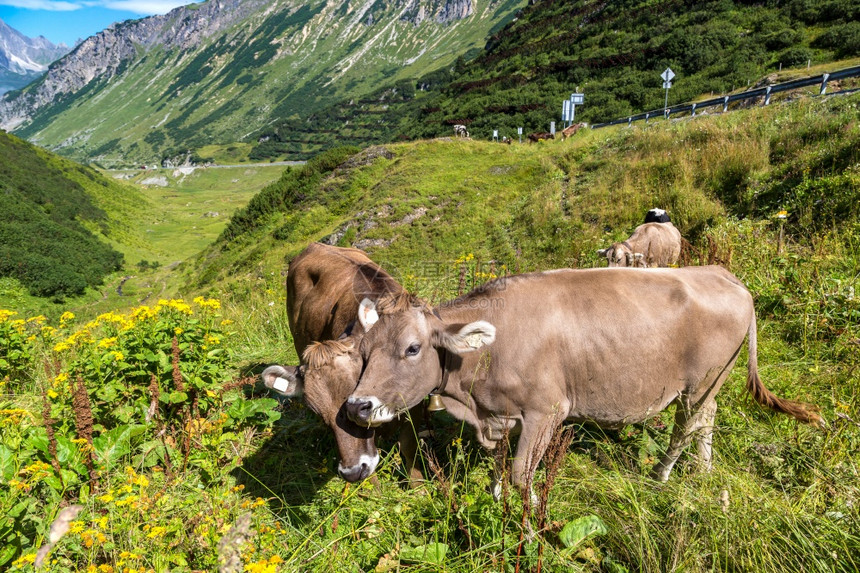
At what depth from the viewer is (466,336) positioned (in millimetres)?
3252

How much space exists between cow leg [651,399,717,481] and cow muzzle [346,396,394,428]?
2553mm

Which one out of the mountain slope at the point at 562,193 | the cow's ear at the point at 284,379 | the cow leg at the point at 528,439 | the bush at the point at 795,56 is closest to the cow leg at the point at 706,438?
the cow leg at the point at 528,439

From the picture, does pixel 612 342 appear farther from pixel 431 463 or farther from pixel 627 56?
pixel 627 56

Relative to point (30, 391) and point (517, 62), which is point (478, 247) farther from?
point (517, 62)

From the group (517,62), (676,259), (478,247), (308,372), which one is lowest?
(478,247)

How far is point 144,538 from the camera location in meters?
2.99

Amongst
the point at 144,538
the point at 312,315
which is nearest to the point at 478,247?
the point at 312,315

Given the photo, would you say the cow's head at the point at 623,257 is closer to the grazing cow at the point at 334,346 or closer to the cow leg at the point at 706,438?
the cow leg at the point at 706,438

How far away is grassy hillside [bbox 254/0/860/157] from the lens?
40.1m

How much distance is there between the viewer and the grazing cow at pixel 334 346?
3.28m

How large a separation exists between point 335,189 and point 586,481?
2426cm

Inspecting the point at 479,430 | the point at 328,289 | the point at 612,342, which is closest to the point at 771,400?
the point at 612,342

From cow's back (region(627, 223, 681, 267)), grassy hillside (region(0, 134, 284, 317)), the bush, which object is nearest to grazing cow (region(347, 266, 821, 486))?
cow's back (region(627, 223, 681, 267))

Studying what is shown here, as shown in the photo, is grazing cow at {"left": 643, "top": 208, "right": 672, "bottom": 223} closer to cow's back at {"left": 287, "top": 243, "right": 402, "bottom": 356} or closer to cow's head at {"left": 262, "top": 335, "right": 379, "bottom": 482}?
cow's back at {"left": 287, "top": 243, "right": 402, "bottom": 356}
